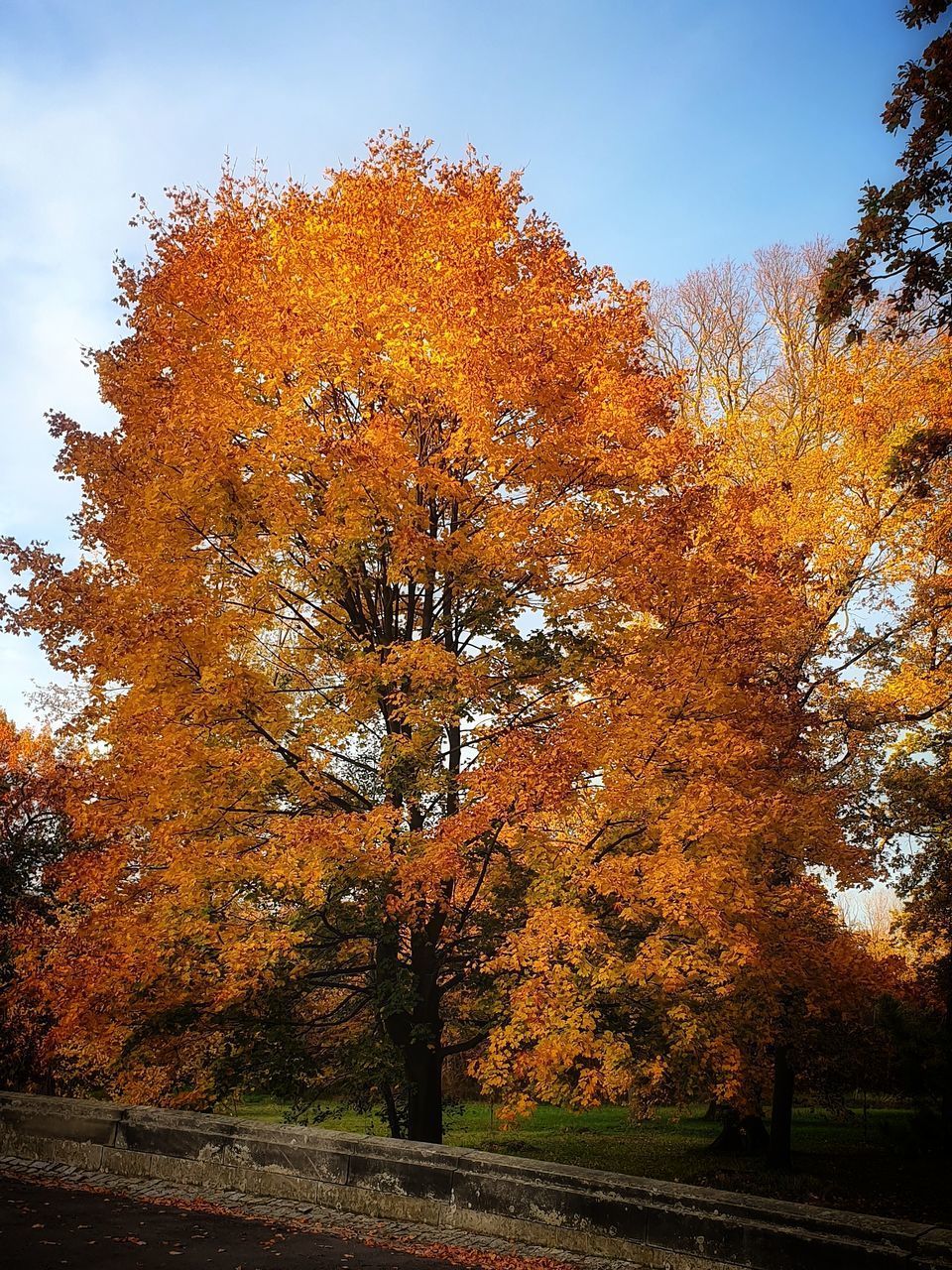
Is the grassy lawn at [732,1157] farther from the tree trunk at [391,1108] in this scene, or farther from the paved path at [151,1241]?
the paved path at [151,1241]

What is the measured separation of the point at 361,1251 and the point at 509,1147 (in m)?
14.5

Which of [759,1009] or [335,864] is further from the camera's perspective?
[759,1009]

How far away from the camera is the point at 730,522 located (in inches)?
465

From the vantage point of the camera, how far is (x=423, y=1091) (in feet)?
35.1

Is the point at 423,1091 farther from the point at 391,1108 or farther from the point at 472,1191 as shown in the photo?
the point at 472,1191

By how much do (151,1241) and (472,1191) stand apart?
2.19m

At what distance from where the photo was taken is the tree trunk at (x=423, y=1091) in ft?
35.0

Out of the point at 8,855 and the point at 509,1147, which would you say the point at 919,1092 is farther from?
the point at 8,855

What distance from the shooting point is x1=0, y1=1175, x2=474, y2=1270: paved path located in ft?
17.9

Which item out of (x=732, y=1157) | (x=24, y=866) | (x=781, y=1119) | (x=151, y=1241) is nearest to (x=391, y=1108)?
(x=151, y=1241)

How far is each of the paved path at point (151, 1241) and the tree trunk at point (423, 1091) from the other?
4.24 m

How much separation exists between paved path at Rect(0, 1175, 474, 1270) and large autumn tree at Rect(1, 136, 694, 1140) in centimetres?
230

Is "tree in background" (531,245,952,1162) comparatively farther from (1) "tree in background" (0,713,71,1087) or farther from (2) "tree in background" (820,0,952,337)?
(1) "tree in background" (0,713,71,1087)

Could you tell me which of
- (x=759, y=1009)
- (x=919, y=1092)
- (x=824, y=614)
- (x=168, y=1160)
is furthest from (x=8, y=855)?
(x=919, y=1092)
